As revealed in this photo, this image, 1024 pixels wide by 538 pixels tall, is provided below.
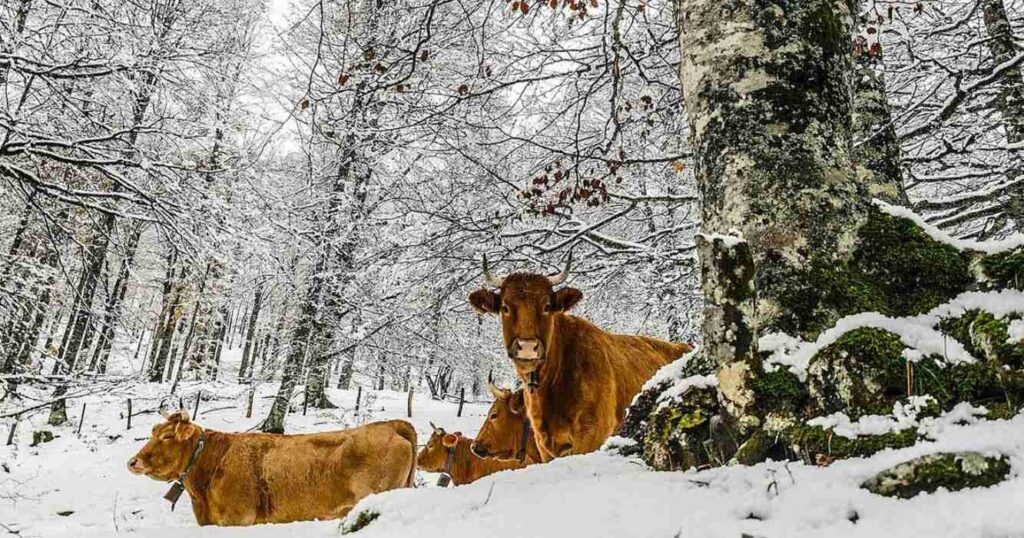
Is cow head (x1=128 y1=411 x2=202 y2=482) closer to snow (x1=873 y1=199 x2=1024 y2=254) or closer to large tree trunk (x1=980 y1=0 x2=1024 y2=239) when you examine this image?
snow (x1=873 y1=199 x2=1024 y2=254)

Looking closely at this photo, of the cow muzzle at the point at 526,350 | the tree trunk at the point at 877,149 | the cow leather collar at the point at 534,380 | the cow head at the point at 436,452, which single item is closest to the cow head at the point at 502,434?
the cow head at the point at 436,452

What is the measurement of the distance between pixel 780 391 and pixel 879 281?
1.72ft

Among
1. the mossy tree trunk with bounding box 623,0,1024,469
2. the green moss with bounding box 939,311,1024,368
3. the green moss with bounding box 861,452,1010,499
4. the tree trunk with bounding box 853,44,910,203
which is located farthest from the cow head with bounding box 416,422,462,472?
the green moss with bounding box 861,452,1010,499

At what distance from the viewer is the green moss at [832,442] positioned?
1.42 m

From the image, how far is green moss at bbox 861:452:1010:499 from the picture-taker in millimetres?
1239

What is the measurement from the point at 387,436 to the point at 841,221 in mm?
7075

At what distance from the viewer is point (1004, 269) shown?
170 centimetres

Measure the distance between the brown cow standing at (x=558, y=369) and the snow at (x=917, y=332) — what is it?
2.61 metres

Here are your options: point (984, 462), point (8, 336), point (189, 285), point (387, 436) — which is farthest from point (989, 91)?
point (189, 285)

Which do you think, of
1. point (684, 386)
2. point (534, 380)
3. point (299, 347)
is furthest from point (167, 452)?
point (684, 386)

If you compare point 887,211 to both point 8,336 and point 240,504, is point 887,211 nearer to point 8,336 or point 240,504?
point 240,504

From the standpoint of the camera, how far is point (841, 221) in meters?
1.92

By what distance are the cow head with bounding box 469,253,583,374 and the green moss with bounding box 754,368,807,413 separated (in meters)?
2.60

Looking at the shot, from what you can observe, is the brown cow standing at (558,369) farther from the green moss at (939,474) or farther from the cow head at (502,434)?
the green moss at (939,474)
